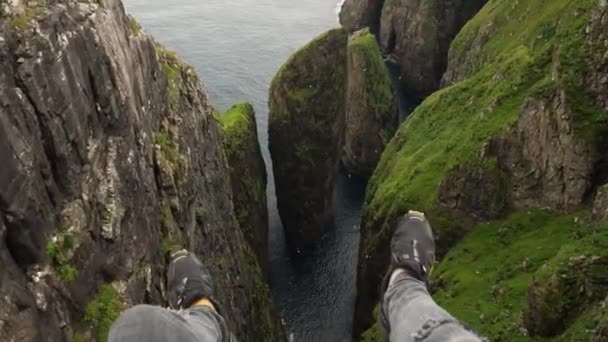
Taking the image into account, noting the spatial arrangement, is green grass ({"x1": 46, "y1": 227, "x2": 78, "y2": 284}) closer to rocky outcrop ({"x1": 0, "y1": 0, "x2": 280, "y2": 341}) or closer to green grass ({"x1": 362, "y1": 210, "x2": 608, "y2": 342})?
rocky outcrop ({"x1": 0, "y1": 0, "x2": 280, "y2": 341})

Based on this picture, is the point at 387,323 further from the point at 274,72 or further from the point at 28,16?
the point at 274,72

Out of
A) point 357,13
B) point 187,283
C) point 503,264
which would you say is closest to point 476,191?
point 503,264

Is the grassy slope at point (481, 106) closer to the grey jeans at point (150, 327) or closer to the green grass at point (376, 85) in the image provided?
the green grass at point (376, 85)

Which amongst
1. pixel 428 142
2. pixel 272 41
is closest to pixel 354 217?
pixel 428 142

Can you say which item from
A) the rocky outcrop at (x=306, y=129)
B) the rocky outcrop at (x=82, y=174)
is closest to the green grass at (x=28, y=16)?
the rocky outcrop at (x=82, y=174)

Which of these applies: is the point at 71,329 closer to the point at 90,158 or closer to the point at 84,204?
the point at 84,204
